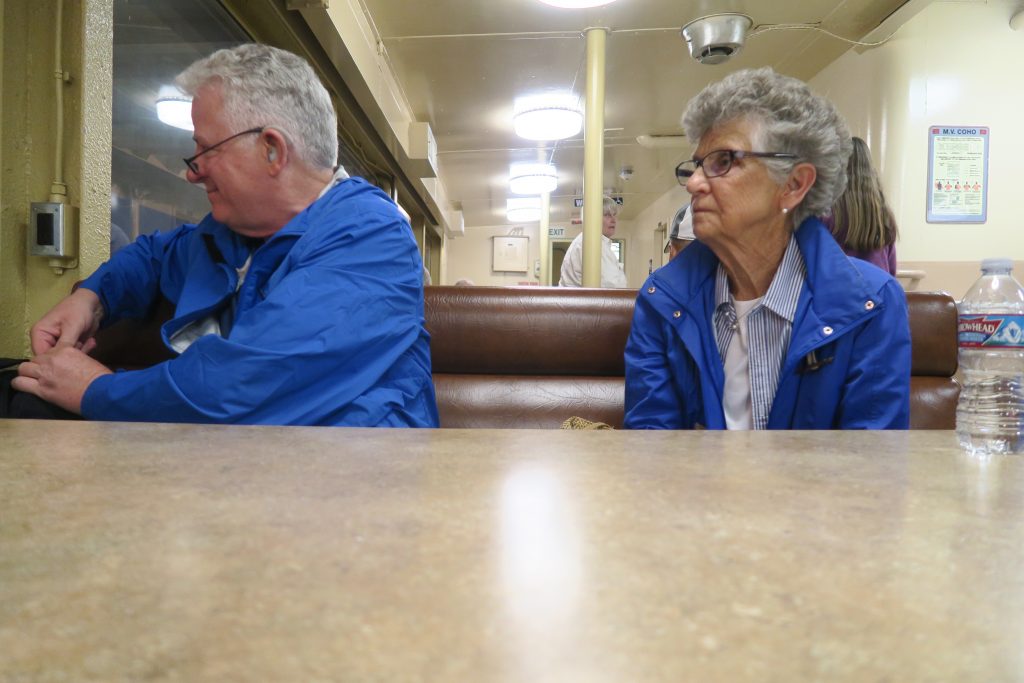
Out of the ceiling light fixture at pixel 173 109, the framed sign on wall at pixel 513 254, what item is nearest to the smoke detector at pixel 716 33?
the ceiling light fixture at pixel 173 109

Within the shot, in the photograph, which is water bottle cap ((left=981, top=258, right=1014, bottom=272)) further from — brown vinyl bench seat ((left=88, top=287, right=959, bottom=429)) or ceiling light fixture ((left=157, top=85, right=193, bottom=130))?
ceiling light fixture ((left=157, top=85, right=193, bottom=130))

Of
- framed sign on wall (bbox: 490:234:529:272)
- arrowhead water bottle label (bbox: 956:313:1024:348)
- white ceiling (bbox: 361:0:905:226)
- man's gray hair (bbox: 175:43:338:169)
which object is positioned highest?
white ceiling (bbox: 361:0:905:226)

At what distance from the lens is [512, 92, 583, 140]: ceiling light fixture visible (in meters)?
5.16

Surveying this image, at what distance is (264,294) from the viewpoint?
1312 mm

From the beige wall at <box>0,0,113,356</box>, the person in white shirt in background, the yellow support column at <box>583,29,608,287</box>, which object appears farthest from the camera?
the person in white shirt in background

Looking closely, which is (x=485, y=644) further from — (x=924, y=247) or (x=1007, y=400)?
(x=924, y=247)

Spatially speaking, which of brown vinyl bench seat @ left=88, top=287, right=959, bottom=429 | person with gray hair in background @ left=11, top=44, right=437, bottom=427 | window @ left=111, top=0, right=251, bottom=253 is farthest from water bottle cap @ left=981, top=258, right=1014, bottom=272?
window @ left=111, top=0, right=251, bottom=253

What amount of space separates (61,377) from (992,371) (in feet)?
5.12

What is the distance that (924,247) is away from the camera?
3799mm

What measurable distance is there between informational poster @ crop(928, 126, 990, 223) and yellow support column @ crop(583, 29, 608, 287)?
1.99 m

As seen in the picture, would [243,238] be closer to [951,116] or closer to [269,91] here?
[269,91]

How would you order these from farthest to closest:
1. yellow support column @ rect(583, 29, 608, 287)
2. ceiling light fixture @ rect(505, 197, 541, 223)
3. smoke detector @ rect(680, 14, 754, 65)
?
ceiling light fixture @ rect(505, 197, 541, 223)
yellow support column @ rect(583, 29, 608, 287)
smoke detector @ rect(680, 14, 754, 65)

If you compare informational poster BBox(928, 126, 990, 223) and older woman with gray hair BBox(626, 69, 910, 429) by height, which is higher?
informational poster BBox(928, 126, 990, 223)

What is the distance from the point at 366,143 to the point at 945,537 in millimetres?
5283
